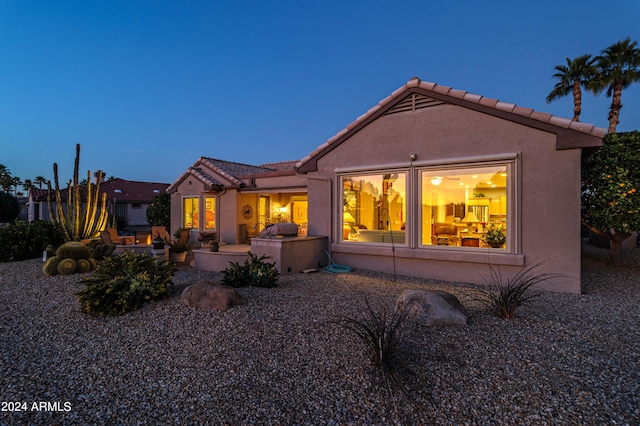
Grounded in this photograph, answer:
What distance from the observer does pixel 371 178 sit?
9.33m

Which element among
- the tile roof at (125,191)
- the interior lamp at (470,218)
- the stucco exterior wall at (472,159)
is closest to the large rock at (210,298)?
the stucco exterior wall at (472,159)

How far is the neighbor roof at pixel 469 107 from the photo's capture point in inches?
255

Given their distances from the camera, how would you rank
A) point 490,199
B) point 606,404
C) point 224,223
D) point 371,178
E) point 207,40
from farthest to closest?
point 207,40, point 224,223, point 371,178, point 490,199, point 606,404

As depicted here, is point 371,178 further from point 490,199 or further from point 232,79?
point 232,79

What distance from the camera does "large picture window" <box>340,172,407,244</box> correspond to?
28.9ft

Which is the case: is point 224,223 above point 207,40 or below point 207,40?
below

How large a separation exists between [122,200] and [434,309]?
35.5 meters

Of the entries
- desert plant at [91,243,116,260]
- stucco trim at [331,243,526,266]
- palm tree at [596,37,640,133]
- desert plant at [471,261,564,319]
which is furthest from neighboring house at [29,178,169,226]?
palm tree at [596,37,640,133]

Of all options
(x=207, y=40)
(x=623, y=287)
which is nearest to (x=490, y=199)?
(x=623, y=287)

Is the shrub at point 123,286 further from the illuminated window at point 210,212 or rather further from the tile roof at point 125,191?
the tile roof at point 125,191

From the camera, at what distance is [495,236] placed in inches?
304

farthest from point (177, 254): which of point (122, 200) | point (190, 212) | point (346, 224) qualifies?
point (122, 200)

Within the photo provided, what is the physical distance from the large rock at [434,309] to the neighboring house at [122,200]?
3251cm

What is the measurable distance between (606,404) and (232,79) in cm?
3083
